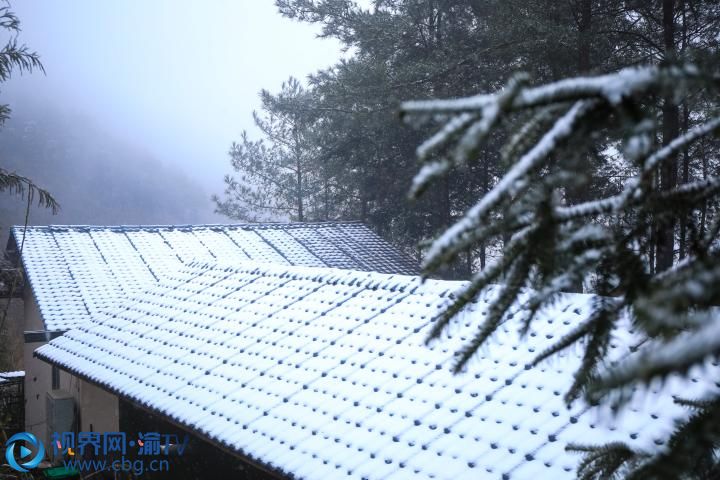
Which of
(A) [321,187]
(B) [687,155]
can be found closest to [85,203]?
(A) [321,187]

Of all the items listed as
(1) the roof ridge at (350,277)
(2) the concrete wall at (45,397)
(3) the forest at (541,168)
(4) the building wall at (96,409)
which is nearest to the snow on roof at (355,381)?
(1) the roof ridge at (350,277)

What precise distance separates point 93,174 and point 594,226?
7768 centimetres

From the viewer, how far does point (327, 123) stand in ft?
74.0

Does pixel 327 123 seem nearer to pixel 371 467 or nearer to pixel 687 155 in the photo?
pixel 687 155

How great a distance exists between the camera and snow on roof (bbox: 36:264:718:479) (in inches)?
176

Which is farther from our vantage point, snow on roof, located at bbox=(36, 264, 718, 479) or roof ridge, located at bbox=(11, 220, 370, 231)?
roof ridge, located at bbox=(11, 220, 370, 231)

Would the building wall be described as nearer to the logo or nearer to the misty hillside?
the logo

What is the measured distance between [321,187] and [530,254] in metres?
29.8

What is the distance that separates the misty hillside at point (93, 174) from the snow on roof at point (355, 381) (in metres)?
58.4

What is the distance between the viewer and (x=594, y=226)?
1.56m

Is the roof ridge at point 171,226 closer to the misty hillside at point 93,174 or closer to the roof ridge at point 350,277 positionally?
the roof ridge at point 350,277

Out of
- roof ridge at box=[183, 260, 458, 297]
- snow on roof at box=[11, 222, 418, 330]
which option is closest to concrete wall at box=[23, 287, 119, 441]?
snow on roof at box=[11, 222, 418, 330]

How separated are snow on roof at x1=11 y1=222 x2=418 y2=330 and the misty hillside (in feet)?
162

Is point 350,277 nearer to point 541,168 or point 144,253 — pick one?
point 541,168
